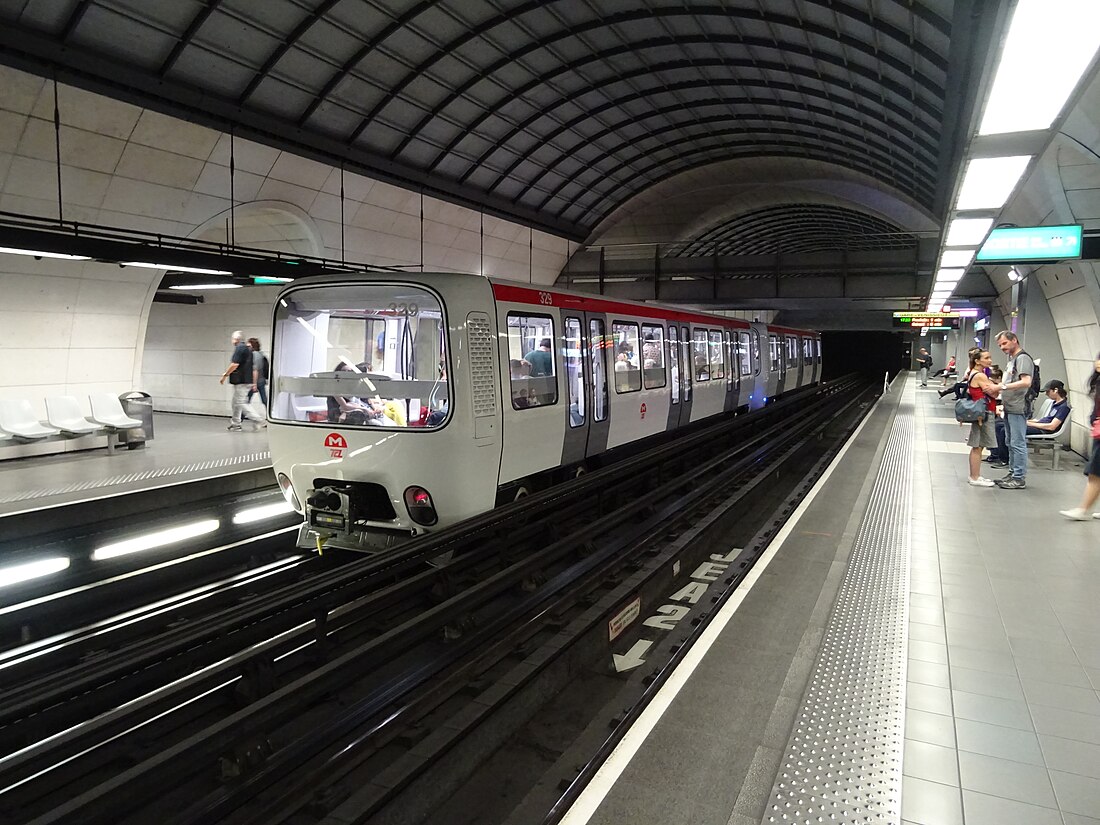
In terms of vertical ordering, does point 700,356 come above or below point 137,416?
above

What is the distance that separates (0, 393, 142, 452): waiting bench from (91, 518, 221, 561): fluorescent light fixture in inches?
192

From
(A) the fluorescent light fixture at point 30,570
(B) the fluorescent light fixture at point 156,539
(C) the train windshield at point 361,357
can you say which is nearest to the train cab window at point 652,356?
(C) the train windshield at point 361,357

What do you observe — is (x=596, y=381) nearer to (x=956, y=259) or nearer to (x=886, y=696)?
(x=886, y=696)

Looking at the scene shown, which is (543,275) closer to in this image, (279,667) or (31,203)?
(31,203)

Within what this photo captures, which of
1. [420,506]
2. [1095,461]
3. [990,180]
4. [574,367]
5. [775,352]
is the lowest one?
[420,506]

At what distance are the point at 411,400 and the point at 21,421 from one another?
29.9 feet

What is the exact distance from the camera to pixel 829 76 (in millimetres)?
17109

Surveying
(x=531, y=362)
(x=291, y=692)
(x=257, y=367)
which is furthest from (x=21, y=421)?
(x=291, y=692)

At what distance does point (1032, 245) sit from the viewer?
8.54 meters

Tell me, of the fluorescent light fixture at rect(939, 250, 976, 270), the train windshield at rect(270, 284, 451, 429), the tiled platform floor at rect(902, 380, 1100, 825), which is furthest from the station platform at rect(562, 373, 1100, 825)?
the fluorescent light fixture at rect(939, 250, 976, 270)

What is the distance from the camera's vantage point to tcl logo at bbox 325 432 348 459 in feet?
19.6

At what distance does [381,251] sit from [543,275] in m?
10.4

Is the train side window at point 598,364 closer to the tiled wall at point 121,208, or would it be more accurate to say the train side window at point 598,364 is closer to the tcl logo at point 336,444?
the tcl logo at point 336,444

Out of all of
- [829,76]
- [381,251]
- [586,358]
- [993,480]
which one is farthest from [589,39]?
[993,480]
